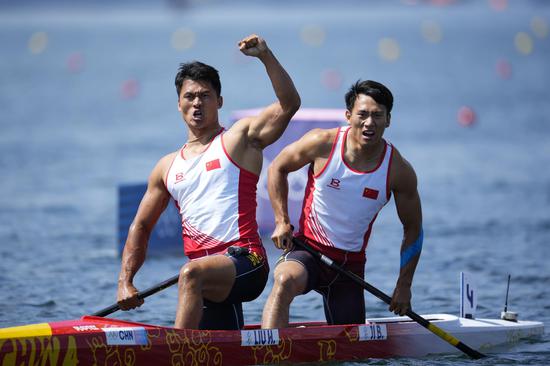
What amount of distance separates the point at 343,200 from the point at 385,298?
2.73 feet

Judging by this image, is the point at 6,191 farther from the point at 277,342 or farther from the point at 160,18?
the point at 160,18

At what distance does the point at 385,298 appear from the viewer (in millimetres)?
9250

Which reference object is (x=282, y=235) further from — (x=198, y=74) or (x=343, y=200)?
(x=198, y=74)

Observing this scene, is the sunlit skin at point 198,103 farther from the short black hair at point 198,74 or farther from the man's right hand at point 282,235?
the man's right hand at point 282,235

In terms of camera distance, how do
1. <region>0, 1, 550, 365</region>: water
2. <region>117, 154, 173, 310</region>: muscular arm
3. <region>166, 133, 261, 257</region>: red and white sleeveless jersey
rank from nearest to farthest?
1. <region>166, 133, 261, 257</region>: red and white sleeveless jersey
2. <region>117, 154, 173, 310</region>: muscular arm
3. <region>0, 1, 550, 365</region>: water

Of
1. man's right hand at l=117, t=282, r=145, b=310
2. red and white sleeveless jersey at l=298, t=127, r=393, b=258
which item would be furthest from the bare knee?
red and white sleeveless jersey at l=298, t=127, r=393, b=258

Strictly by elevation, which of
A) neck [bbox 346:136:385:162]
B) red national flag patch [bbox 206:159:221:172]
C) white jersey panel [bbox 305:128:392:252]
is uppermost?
neck [bbox 346:136:385:162]

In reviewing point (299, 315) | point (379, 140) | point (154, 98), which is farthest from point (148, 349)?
point (154, 98)

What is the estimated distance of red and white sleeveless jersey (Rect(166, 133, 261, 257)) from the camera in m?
8.71

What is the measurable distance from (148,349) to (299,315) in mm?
3872

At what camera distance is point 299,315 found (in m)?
11.9

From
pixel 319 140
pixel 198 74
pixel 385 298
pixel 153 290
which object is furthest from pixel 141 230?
pixel 385 298

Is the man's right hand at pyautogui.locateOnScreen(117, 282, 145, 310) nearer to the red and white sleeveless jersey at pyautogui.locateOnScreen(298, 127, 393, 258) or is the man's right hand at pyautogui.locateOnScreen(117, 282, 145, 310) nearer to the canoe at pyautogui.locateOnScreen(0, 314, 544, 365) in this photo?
the canoe at pyautogui.locateOnScreen(0, 314, 544, 365)

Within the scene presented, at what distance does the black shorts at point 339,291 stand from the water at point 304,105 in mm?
581
